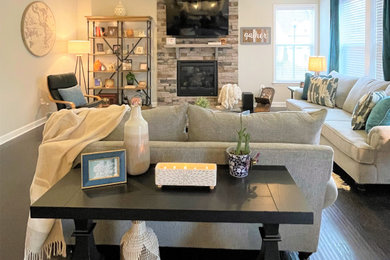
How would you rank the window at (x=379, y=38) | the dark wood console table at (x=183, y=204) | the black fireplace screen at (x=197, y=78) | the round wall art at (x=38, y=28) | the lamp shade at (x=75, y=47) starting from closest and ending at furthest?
1. the dark wood console table at (x=183, y=204)
2. the window at (x=379, y=38)
3. the round wall art at (x=38, y=28)
4. the lamp shade at (x=75, y=47)
5. the black fireplace screen at (x=197, y=78)

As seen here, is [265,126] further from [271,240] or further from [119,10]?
[119,10]

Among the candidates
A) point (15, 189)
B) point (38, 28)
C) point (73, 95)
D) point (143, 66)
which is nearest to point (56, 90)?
point (73, 95)

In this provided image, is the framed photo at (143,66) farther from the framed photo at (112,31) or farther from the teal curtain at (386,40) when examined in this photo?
the teal curtain at (386,40)

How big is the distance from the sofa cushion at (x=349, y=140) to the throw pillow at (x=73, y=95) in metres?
4.04

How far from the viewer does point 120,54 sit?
26.1 feet

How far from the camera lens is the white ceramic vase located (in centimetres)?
176

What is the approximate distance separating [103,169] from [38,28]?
5.27 m

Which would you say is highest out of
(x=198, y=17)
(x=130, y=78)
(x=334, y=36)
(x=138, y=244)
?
(x=198, y=17)

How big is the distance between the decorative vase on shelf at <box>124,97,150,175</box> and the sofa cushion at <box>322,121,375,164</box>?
2.10 meters

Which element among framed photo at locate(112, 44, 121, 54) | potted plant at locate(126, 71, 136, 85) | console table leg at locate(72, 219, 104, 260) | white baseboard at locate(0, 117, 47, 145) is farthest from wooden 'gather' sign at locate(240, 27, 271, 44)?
console table leg at locate(72, 219, 104, 260)

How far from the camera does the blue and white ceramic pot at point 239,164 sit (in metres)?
1.75

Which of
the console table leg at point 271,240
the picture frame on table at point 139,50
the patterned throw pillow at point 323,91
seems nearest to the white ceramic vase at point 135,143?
the console table leg at point 271,240

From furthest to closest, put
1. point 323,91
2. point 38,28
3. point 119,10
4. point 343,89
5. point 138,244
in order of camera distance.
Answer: point 119,10
point 38,28
point 323,91
point 343,89
point 138,244

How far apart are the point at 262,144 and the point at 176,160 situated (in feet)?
1.56
